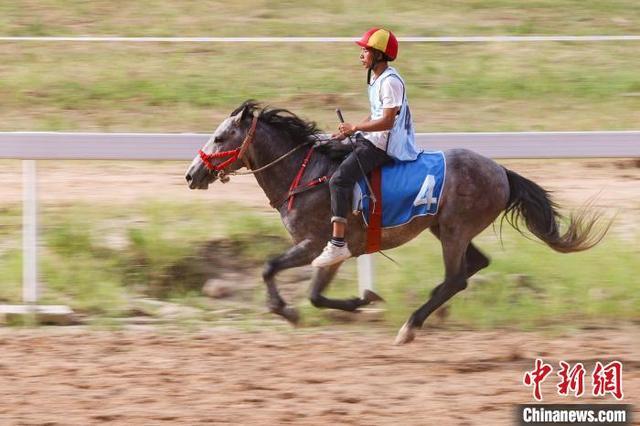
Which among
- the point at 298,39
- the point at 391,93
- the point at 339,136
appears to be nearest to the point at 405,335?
the point at 339,136

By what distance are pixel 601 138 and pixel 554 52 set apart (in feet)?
20.4

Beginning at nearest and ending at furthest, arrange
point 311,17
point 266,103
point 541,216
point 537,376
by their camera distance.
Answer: point 537,376, point 541,216, point 266,103, point 311,17

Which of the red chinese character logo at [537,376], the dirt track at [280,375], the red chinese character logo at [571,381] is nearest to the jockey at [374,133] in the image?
the dirt track at [280,375]

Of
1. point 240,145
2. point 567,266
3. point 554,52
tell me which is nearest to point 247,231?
point 240,145

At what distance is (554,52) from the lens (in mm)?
15102

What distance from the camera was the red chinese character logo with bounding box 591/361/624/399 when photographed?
22.6 ft

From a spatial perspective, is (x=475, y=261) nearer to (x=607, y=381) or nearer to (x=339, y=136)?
(x=339, y=136)

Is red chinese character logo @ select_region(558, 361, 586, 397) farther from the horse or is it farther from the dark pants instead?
the dark pants

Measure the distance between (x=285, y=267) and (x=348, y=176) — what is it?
29.5 inches

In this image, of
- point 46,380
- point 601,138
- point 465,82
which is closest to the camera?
A: point 46,380

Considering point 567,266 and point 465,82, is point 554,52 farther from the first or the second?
point 567,266

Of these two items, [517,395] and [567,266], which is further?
[567,266]

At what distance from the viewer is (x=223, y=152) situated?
8328 millimetres

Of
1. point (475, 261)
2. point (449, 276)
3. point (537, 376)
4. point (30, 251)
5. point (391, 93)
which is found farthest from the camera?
point (30, 251)
